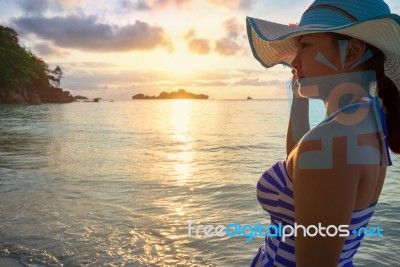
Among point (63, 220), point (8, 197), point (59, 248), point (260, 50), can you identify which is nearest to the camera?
point (260, 50)

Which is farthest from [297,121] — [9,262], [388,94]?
[9,262]

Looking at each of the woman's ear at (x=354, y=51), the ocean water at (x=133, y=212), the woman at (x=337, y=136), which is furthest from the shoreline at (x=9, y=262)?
the woman's ear at (x=354, y=51)

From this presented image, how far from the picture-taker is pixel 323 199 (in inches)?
49.6

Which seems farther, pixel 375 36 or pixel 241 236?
pixel 241 236

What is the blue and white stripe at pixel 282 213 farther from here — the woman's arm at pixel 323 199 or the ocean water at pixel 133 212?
the ocean water at pixel 133 212

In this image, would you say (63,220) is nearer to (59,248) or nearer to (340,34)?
(59,248)

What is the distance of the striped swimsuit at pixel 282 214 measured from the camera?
1536 mm

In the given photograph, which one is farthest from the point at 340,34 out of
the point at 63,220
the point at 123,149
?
the point at 123,149

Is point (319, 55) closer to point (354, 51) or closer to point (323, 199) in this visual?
point (354, 51)

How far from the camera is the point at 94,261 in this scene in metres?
4.42

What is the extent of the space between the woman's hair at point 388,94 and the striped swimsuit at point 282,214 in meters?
0.22

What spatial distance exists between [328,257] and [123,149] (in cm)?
1422

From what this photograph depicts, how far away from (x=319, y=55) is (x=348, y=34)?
12 cm

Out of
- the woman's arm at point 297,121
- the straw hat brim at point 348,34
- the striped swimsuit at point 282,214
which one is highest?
the straw hat brim at point 348,34
